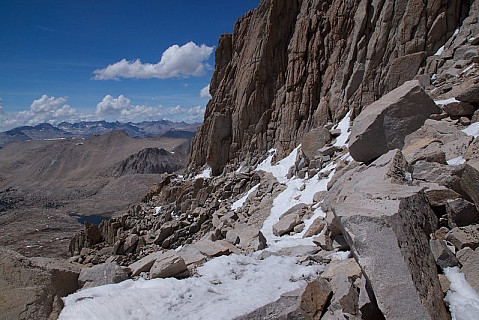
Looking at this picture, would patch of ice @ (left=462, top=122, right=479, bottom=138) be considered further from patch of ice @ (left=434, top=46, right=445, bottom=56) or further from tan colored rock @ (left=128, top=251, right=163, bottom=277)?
patch of ice @ (left=434, top=46, right=445, bottom=56)

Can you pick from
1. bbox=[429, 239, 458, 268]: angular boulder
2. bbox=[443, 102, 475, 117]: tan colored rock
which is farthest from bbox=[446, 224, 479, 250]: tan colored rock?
bbox=[443, 102, 475, 117]: tan colored rock

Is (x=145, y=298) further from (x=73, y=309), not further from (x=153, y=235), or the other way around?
(x=153, y=235)

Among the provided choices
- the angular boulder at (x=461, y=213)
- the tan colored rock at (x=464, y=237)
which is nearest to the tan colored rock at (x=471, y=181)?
the angular boulder at (x=461, y=213)

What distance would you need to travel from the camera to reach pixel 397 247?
15.3ft

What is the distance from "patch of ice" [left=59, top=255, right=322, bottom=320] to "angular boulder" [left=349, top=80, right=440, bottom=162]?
550 cm

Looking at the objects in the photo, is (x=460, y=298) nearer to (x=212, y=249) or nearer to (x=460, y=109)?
(x=212, y=249)

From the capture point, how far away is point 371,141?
35.3ft

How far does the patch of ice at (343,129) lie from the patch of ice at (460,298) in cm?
1569

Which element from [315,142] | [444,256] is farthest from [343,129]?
[444,256]

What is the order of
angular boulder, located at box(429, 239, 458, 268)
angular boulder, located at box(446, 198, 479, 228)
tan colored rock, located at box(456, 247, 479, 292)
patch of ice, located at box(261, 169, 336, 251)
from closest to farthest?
1. tan colored rock, located at box(456, 247, 479, 292)
2. angular boulder, located at box(429, 239, 458, 268)
3. angular boulder, located at box(446, 198, 479, 228)
4. patch of ice, located at box(261, 169, 336, 251)

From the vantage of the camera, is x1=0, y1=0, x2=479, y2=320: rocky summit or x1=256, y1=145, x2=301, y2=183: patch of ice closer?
x1=0, y1=0, x2=479, y2=320: rocky summit

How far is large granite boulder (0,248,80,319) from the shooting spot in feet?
16.6

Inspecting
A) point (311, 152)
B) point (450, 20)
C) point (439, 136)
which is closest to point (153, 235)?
point (311, 152)

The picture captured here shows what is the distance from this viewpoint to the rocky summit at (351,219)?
498 centimetres
